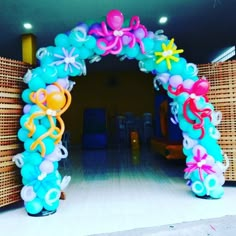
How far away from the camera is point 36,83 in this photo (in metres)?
2.77

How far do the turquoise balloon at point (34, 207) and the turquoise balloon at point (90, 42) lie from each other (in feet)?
5.84

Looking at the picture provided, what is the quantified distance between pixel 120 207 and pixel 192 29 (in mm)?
5346

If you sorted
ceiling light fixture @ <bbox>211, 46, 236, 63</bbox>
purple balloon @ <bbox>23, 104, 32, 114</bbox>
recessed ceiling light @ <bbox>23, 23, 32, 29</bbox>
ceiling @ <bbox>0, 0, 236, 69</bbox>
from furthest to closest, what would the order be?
ceiling light fixture @ <bbox>211, 46, 236, 63</bbox>
recessed ceiling light @ <bbox>23, 23, 32, 29</bbox>
ceiling @ <bbox>0, 0, 236, 69</bbox>
purple balloon @ <bbox>23, 104, 32, 114</bbox>

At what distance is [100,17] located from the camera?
5.59 metres

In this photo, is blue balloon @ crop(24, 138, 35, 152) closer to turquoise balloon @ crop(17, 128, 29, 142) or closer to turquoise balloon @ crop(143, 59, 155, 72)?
turquoise balloon @ crop(17, 128, 29, 142)

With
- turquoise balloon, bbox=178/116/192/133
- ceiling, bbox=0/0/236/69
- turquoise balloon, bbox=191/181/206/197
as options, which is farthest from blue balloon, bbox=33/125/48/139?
ceiling, bbox=0/0/236/69

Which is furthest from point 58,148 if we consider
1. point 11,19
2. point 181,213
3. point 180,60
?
point 11,19

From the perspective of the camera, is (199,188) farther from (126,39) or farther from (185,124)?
(126,39)

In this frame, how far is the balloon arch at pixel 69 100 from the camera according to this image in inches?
106

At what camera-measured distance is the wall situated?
1203cm

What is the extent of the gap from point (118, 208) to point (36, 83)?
5.44ft

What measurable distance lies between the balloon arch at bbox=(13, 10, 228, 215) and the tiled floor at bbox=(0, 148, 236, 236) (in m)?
0.21

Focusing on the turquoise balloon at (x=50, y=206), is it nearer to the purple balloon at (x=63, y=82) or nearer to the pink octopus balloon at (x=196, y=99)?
the purple balloon at (x=63, y=82)

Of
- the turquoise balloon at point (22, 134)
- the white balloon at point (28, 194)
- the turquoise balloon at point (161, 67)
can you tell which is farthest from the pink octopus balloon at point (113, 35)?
the white balloon at point (28, 194)
